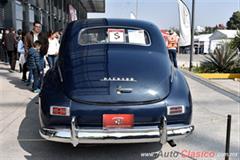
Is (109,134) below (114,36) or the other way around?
below

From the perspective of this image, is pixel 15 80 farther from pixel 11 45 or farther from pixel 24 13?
pixel 24 13

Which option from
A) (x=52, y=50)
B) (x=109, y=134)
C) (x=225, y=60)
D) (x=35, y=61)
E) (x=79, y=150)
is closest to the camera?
(x=109, y=134)

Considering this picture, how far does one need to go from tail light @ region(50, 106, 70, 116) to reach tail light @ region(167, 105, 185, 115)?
3.67 ft

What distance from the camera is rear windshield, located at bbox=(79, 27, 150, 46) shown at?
15.3 ft

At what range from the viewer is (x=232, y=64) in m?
12.7

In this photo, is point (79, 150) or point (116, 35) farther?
point (116, 35)

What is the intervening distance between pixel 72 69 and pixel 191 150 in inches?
73.4

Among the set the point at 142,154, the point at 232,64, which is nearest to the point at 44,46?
the point at 142,154

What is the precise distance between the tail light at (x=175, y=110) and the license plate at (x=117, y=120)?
0.44 m

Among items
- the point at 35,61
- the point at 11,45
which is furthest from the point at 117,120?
the point at 11,45

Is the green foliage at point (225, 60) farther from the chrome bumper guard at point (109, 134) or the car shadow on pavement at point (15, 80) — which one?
the chrome bumper guard at point (109, 134)

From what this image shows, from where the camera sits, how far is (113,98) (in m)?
3.69

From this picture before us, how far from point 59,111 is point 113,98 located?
2.01 feet

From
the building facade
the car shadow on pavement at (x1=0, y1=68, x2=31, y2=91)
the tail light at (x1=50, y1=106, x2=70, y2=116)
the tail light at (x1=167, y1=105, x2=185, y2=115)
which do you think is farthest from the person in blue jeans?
the building facade
